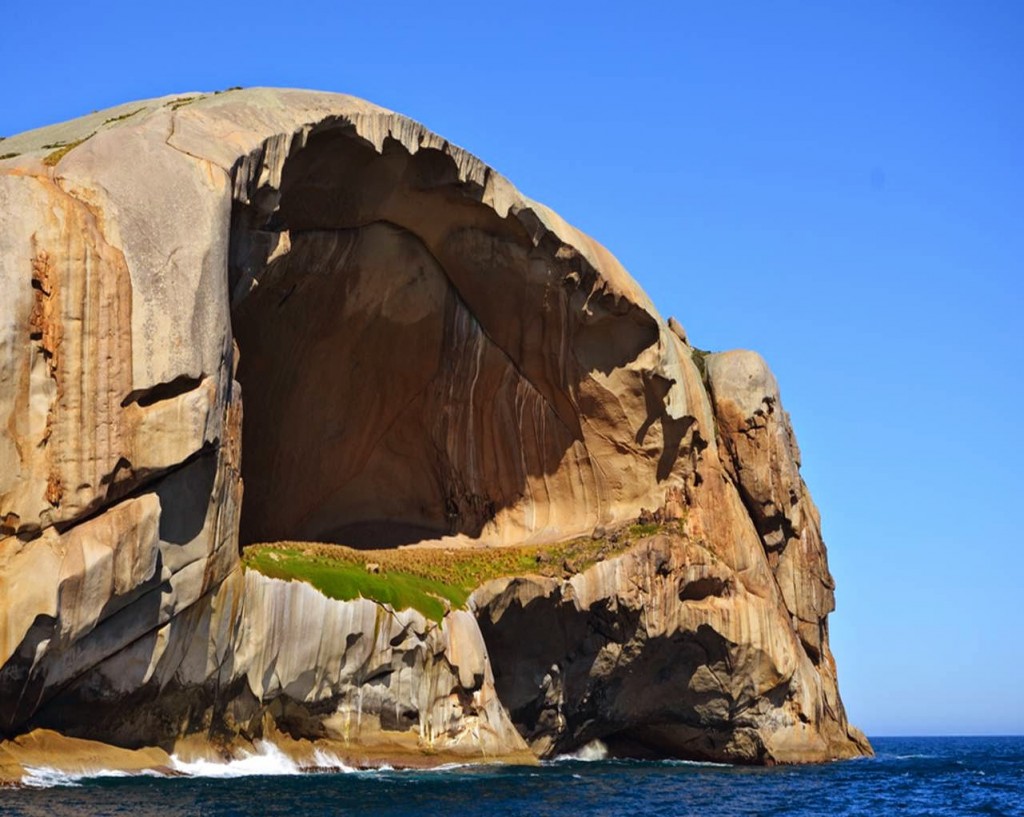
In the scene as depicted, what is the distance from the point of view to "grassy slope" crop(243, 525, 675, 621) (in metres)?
33.5

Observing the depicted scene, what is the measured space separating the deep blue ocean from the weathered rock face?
191cm

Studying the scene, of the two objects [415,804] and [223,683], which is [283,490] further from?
[415,804]

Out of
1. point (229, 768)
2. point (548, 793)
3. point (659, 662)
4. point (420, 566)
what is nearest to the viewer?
point (229, 768)

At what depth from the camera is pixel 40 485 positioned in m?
25.4

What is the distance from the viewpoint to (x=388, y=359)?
144ft

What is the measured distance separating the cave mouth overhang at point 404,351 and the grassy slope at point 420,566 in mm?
3370

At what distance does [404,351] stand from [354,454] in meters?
3.59

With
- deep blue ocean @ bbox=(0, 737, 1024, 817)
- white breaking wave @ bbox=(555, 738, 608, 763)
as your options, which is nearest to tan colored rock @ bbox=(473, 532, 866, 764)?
white breaking wave @ bbox=(555, 738, 608, 763)

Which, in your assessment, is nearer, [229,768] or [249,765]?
[229,768]

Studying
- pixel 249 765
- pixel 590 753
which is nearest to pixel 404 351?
pixel 590 753

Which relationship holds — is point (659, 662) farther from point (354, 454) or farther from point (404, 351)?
point (404, 351)

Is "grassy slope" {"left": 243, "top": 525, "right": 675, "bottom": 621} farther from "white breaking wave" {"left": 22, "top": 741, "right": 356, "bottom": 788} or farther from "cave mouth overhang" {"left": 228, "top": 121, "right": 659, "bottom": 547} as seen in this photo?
"white breaking wave" {"left": 22, "top": 741, "right": 356, "bottom": 788}

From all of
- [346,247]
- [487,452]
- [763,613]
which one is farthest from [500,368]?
[763,613]

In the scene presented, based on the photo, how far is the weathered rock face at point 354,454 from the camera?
2625 cm
